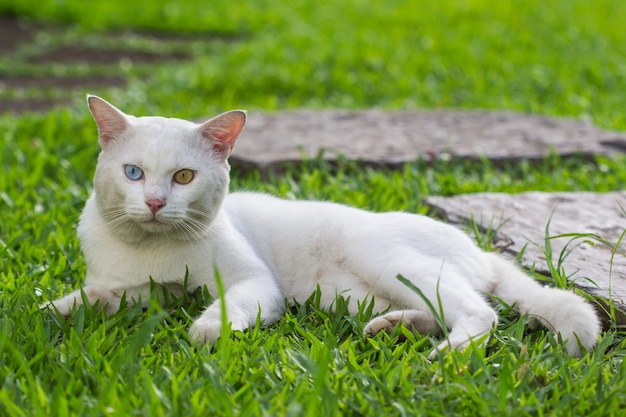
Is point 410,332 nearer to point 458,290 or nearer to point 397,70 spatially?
point 458,290

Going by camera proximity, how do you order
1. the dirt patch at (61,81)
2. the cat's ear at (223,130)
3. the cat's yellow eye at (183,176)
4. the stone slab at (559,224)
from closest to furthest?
the cat's yellow eye at (183,176)
the cat's ear at (223,130)
the stone slab at (559,224)
the dirt patch at (61,81)

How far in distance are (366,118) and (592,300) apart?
3107 millimetres

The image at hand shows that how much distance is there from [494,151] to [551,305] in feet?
8.04

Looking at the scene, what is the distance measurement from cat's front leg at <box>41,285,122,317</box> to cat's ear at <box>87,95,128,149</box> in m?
0.47

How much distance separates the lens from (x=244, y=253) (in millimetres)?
3041

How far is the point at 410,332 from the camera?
2.71 meters

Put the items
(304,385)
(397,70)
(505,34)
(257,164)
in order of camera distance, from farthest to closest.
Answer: (505,34) → (397,70) → (257,164) → (304,385)

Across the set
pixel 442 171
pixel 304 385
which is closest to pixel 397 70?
pixel 442 171

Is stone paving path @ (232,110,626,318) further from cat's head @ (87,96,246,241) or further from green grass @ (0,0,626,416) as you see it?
cat's head @ (87,96,246,241)

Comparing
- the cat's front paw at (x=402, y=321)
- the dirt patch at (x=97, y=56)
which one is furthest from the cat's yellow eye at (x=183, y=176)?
the dirt patch at (x=97, y=56)

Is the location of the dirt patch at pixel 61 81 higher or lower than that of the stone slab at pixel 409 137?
lower

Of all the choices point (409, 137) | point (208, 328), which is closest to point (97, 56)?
point (409, 137)

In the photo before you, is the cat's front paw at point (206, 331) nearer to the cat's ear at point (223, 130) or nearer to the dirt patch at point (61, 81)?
the cat's ear at point (223, 130)

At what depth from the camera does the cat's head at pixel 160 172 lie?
2771 millimetres
